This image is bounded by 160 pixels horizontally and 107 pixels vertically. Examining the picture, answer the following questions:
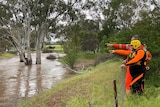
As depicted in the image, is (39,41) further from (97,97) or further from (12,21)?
(97,97)

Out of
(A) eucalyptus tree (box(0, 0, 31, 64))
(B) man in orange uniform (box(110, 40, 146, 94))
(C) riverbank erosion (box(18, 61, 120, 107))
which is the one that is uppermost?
(A) eucalyptus tree (box(0, 0, 31, 64))

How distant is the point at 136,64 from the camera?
278 inches

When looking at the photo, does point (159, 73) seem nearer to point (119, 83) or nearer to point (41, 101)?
point (119, 83)

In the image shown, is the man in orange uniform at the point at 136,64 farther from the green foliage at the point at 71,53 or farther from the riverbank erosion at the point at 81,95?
the green foliage at the point at 71,53

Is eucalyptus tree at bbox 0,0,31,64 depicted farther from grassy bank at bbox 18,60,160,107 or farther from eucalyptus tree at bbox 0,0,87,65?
grassy bank at bbox 18,60,160,107

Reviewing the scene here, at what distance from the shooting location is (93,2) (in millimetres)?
34812

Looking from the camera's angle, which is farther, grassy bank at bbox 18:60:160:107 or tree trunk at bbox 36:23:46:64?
tree trunk at bbox 36:23:46:64

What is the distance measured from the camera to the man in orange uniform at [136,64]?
22.7 feet

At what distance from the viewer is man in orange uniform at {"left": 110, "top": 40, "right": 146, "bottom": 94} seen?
6910 millimetres

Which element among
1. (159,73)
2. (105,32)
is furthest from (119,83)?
(105,32)

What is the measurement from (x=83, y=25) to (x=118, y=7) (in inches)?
459

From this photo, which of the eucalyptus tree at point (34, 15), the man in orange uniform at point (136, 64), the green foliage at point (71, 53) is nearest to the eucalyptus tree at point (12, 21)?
the eucalyptus tree at point (34, 15)

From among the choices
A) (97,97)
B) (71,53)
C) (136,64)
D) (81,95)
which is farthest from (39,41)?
(136,64)

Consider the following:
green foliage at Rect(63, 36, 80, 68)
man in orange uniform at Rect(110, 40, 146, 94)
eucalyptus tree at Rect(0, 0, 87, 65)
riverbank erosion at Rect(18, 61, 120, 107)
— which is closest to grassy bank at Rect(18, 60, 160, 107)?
riverbank erosion at Rect(18, 61, 120, 107)
